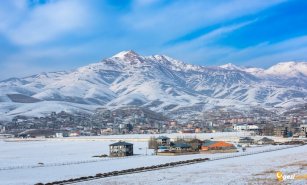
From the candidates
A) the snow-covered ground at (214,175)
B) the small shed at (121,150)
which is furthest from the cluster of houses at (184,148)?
the snow-covered ground at (214,175)

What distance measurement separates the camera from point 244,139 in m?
121

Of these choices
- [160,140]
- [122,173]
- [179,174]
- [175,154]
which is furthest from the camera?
[160,140]

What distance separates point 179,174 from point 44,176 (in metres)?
15.5

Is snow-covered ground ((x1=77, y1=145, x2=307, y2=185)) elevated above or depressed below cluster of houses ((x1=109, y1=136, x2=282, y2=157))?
below

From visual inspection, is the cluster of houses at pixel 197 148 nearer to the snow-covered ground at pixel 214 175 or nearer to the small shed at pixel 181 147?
the small shed at pixel 181 147

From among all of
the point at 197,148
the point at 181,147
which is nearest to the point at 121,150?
the point at 181,147

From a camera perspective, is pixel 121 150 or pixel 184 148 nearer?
pixel 121 150

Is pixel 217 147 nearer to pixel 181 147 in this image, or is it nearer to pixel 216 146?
pixel 216 146

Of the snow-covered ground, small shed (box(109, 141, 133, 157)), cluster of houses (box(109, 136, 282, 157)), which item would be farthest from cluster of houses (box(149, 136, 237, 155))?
the snow-covered ground

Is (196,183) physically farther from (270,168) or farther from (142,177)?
(270,168)

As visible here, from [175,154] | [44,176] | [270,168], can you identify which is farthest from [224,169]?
[175,154]

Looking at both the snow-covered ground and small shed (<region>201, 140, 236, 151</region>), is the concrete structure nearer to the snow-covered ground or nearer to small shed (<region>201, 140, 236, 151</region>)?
small shed (<region>201, 140, 236, 151</region>)

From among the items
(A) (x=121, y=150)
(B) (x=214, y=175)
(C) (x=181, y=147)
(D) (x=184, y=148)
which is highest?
(C) (x=181, y=147)

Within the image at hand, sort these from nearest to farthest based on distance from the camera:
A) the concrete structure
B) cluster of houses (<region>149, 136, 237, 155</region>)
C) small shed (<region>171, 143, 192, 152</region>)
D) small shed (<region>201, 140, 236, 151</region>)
Result: cluster of houses (<region>149, 136, 237, 155</region>), the concrete structure, small shed (<region>201, 140, 236, 151</region>), small shed (<region>171, 143, 192, 152</region>)
